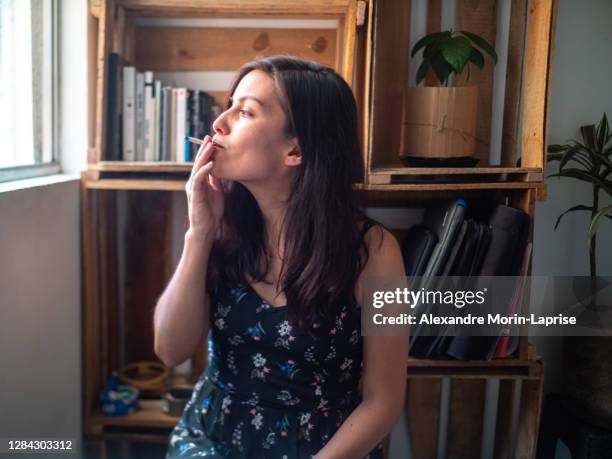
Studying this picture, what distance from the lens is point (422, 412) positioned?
1966 millimetres

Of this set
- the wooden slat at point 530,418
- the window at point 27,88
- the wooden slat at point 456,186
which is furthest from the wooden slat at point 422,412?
the window at point 27,88

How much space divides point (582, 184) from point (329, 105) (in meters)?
1.12

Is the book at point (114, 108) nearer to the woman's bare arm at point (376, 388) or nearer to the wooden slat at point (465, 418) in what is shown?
the woman's bare arm at point (376, 388)

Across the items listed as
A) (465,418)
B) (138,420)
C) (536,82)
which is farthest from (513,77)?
(138,420)

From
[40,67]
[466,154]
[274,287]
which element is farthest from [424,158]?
[40,67]

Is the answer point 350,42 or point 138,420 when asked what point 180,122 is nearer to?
point 350,42

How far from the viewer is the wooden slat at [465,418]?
1.97 metres

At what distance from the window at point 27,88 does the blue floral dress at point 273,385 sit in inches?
30.6

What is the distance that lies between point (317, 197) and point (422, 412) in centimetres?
111

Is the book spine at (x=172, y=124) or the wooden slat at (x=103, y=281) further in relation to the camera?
the wooden slat at (x=103, y=281)

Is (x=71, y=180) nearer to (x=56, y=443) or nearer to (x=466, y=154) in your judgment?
(x=56, y=443)

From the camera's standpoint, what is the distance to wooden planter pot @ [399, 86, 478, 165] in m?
1.55

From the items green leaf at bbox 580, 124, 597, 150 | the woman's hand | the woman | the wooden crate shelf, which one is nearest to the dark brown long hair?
the woman

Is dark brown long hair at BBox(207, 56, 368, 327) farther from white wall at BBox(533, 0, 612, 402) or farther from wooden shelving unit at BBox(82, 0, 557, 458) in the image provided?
white wall at BBox(533, 0, 612, 402)
